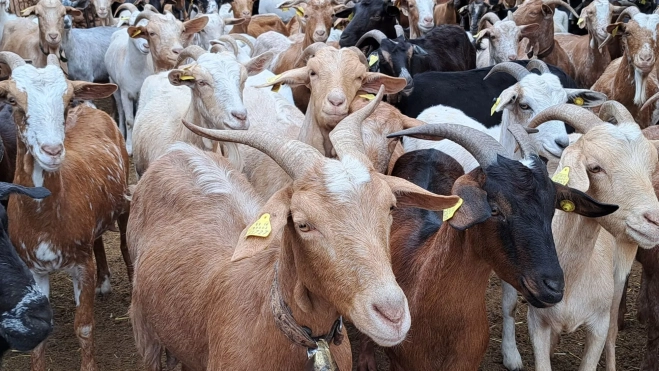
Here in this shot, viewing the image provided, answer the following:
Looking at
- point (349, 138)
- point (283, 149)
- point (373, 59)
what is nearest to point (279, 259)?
point (283, 149)

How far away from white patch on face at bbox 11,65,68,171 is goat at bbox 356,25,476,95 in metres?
3.00

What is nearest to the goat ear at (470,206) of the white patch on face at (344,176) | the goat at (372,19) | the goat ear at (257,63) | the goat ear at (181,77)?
the white patch on face at (344,176)

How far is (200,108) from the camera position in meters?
5.76

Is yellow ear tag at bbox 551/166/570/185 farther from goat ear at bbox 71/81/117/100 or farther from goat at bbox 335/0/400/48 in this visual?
goat at bbox 335/0/400/48

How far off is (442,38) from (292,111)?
3.22 m

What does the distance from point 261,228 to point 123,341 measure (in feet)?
10.7

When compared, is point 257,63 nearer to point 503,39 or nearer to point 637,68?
point 637,68

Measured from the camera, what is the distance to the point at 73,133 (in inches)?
Result: 230

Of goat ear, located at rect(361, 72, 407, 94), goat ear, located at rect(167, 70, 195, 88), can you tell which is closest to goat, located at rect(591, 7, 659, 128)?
goat ear, located at rect(361, 72, 407, 94)

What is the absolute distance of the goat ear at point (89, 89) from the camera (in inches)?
208

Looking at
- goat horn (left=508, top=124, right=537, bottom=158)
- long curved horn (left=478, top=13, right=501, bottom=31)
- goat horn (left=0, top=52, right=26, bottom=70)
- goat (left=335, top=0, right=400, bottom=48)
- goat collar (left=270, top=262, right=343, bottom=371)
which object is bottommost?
long curved horn (left=478, top=13, right=501, bottom=31)

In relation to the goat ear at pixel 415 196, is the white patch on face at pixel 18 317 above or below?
below

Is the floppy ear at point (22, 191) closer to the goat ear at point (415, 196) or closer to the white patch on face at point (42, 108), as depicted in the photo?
the white patch on face at point (42, 108)

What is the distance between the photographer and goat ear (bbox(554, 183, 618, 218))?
3.76 metres
